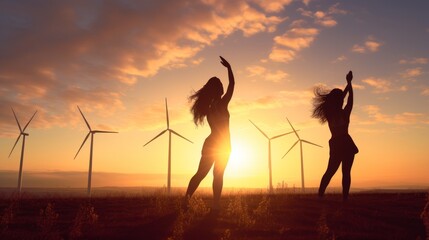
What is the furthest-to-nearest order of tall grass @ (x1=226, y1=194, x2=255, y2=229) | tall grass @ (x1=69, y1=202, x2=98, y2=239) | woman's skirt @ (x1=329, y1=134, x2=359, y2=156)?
woman's skirt @ (x1=329, y1=134, x2=359, y2=156) < tall grass @ (x1=226, y1=194, x2=255, y2=229) < tall grass @ (x1=69, y1=202, x2=98, y2=239)

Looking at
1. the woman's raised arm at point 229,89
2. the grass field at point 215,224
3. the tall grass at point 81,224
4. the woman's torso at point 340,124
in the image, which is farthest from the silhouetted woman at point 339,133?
the tall grass at point 81,224

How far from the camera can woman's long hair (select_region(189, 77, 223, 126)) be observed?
373 inches

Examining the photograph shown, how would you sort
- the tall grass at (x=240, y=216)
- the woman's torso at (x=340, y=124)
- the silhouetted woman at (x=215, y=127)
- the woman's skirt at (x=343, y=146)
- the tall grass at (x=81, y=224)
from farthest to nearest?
the woman's torso at (x=340, y=124) → the woman's skirt at (x=343, y=146) → the silhouetted woman at (x=215, y=127) → the tall grass at (x=240, y=216) → the tall grass at (x=81, y=224)

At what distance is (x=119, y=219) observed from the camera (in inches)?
318

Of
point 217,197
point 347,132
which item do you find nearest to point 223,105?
point 217,197

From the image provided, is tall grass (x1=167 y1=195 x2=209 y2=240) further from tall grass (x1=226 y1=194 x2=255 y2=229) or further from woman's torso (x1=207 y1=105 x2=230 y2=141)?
woman's torso (x1=207 y1=105 x2=230 y2=141)

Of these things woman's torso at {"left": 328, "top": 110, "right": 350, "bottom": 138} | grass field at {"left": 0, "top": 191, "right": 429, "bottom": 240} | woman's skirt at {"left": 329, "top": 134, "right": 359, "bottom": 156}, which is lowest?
grass field at {"left": 0, "top": 191, "right": 429, "bottom": 240}

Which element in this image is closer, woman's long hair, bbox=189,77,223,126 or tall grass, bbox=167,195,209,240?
tall grass, bbox=167,195,209,240

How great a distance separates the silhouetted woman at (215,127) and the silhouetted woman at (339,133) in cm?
419

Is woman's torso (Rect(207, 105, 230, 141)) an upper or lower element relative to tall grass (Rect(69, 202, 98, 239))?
upper

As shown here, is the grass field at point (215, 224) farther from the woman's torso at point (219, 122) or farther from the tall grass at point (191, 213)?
the woman's torso at point (219, 122)

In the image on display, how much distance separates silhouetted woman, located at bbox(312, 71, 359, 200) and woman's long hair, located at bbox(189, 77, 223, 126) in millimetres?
4226

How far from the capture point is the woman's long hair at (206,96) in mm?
9477

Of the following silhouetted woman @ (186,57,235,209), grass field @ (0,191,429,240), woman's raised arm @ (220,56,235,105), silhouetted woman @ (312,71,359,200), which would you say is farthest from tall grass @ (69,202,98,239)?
silhouetted woman @ (312,71,359,200)
